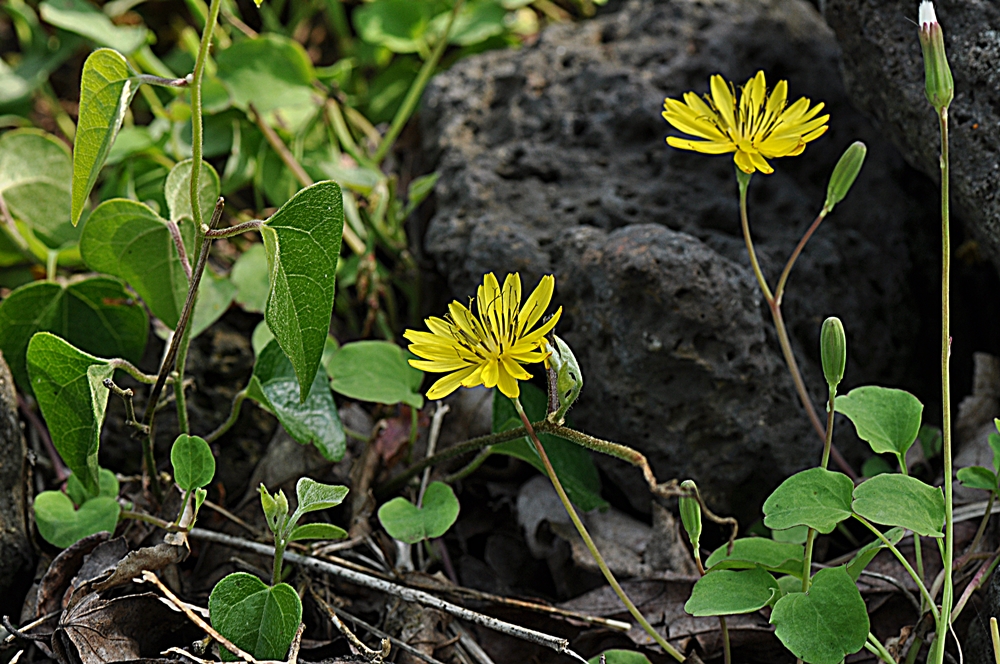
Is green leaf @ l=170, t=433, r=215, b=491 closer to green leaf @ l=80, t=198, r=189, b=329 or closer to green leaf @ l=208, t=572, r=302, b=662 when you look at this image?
green leaf @ l=208, t=572, r=302, b=662

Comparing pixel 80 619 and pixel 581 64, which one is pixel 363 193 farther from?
pixel 80 619

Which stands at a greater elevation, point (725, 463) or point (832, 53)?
point (832, 53)

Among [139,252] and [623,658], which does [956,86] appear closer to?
[623,658]

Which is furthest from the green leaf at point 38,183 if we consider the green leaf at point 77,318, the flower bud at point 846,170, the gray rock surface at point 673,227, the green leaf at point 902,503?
the green leaf at point 902,503

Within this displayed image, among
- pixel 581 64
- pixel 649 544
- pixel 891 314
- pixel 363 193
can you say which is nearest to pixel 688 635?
pixel 649 544

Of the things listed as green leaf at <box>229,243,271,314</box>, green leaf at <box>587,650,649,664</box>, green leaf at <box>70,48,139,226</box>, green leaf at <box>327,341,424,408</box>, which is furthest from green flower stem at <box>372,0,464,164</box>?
green leaf at <box>587,650,649,664</box>

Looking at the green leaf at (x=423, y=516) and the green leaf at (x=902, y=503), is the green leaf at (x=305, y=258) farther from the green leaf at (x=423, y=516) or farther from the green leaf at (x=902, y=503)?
the green leaf at (x=902, y=503)

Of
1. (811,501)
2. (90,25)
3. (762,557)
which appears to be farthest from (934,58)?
(90,25)
